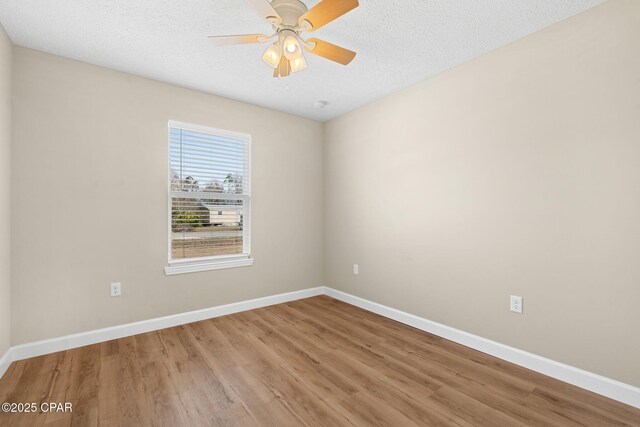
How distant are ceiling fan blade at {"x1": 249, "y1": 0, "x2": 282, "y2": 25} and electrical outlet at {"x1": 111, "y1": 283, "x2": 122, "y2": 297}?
2.65m

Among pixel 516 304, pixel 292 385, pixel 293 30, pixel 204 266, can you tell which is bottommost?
pixel 292 385

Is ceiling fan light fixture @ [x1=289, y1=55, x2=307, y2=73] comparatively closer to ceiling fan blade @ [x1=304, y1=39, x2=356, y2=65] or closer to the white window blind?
ceiling fan blade @ [x1=304, y1=39, x2=356, y2=65]

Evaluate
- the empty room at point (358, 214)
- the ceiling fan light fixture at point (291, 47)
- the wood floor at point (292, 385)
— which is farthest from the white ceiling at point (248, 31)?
the wood floor at point (292, 385)

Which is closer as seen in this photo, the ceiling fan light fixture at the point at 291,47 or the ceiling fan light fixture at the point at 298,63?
the ceiling fan light fixture at the point at 291,47

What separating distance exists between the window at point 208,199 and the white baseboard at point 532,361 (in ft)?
6.60

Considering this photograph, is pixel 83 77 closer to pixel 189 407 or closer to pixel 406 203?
pixel 189 407

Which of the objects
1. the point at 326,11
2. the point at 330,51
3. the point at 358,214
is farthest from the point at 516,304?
the point at 326,11

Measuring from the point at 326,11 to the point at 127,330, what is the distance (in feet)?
10.3

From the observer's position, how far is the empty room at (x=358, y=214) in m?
1.89

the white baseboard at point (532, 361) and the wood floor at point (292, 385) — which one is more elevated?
the white baseboard at point (532, 361)

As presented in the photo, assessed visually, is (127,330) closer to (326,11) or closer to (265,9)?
(265,9)

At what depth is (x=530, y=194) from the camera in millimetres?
2270

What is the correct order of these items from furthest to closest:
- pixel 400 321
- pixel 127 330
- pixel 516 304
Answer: pixel 400 321 → pixel 127 330 → pixel 516 304

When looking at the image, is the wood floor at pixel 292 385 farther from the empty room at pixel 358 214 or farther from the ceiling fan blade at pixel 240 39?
the ceiling fan blade at pixel 240 39
